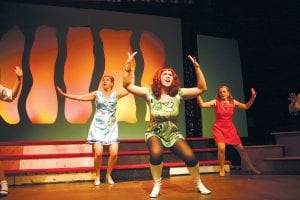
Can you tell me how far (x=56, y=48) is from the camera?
704cm

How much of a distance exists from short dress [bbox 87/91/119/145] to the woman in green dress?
1572 mm

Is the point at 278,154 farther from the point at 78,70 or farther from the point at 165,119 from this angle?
the point at 78,70

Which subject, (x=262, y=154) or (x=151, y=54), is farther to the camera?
(x=151, y=54)

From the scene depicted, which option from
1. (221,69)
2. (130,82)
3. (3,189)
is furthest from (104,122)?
(221,69)

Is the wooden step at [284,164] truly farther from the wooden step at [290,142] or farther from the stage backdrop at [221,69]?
the stage backdrop at [221,69]

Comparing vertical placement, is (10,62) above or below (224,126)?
above

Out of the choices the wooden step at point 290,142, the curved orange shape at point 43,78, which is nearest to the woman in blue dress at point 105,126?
the curved orange shape at point 43,78

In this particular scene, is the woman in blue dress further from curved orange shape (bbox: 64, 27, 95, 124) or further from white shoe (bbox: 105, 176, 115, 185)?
curved orange shape (bbox: 64, 27, 95, 124)

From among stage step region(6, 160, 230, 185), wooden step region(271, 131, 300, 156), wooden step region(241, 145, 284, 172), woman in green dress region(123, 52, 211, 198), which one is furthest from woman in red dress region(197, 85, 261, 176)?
woman in green dress region(123, 52, 211, 198)

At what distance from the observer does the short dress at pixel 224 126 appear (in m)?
5.89

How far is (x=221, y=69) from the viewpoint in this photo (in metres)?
7.91

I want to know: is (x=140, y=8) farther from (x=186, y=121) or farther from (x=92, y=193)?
(x=92, y=193)

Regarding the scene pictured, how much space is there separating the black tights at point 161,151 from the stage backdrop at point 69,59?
3780 mm

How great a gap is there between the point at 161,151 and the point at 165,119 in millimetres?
381
